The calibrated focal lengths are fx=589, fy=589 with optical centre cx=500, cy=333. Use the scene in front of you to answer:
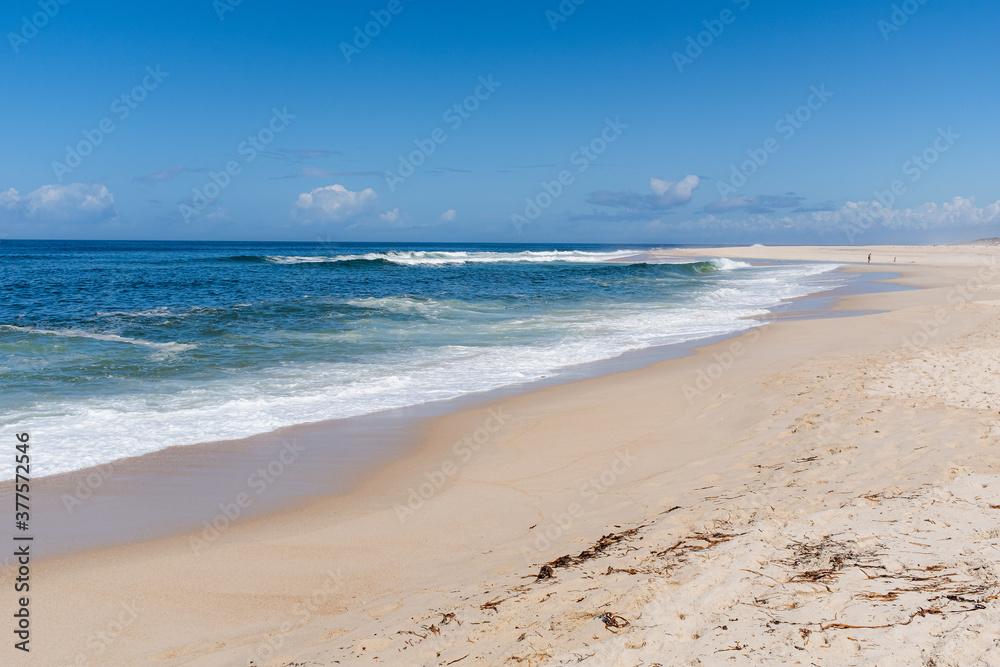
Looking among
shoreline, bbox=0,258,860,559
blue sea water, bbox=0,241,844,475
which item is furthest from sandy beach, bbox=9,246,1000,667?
blue sea water, bbox=0,241,844,475

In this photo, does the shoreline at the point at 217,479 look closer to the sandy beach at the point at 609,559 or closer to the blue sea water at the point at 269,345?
the sandy beach at the point at 609,559

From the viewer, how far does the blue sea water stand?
24.4ft

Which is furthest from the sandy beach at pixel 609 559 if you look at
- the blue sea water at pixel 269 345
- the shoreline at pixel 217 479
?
the blue sea water at pixel 269 345

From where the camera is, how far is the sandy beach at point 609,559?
104 inches

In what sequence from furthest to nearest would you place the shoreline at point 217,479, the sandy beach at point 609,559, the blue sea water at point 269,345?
the blue sea water at point 269,345
the shoreline at point 217,479
the sandy beach at point 609,559

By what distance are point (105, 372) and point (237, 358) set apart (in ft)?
6.78

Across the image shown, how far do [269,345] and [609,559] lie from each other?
10513 millimetres

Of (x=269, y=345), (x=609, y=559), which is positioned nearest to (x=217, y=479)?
(x=609, y=559)

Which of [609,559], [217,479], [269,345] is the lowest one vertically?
[217,479]

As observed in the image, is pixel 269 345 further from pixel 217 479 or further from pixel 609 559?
pixel 609 559

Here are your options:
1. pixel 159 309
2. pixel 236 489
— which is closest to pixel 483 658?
pixel 236 489

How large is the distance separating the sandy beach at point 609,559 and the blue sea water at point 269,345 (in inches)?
75.8

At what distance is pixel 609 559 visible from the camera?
3.51 metres

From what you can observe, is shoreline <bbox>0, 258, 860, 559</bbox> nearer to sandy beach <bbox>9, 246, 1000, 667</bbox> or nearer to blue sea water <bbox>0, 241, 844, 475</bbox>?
sandy beach <bbox>9, 246, 1000, 667</bbox>
